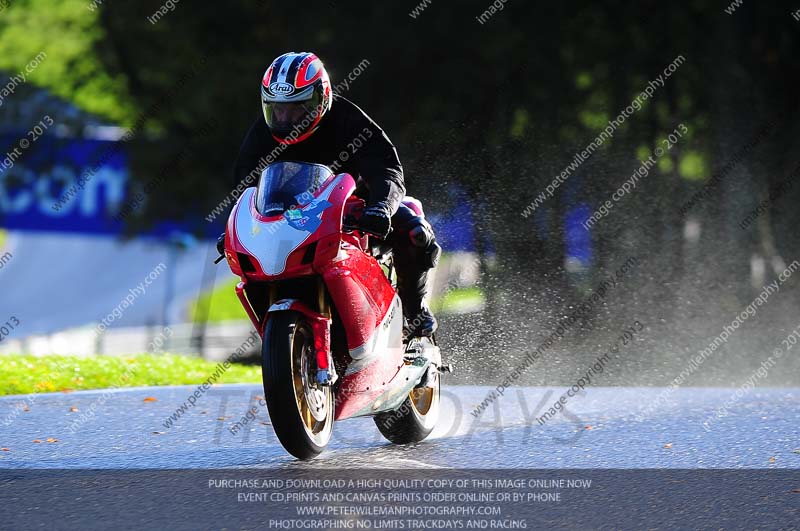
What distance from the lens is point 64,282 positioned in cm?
4034

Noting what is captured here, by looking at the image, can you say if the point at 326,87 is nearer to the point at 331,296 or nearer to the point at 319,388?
the point at 331,296

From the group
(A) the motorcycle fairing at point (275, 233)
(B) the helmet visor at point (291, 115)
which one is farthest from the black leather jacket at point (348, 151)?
(A) the motorcycle fairing at point (275, 233)

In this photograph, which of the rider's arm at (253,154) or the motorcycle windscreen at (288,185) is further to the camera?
the rider's arm at (253,154)

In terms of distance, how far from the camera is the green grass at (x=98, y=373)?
1044 cm

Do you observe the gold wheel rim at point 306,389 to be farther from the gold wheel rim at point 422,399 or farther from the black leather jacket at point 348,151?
the gold wheel rim at point 422,399

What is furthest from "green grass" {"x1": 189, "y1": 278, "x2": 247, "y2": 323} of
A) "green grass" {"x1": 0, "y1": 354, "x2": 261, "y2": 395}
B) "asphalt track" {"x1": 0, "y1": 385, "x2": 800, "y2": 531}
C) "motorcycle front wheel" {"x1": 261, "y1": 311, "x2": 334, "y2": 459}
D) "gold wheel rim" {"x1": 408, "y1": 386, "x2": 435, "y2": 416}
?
"motorcycle front wheel" {"x1": 261, "y1": 311, "x2": 334, "y2": 459}

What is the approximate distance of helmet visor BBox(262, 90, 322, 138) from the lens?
654 centimetres

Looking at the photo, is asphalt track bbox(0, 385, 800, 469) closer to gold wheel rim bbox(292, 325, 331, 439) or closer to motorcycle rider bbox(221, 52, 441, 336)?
gold wheel rim bbox(292, 325, 331, 439)

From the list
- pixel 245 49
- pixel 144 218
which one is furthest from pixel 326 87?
pixel 144 218

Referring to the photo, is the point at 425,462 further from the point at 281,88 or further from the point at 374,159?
the point at 281,88

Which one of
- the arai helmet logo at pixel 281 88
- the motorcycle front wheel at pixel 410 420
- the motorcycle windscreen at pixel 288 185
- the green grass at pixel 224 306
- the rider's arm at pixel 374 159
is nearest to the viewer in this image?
the motorcycle windscreen at pixel 288 185

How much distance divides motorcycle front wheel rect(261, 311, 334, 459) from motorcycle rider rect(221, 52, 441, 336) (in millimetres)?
669

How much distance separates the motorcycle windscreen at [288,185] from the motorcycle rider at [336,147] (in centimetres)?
23

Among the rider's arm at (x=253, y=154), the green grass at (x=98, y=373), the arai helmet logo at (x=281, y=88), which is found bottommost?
the green grass at (x=98, y=373)
